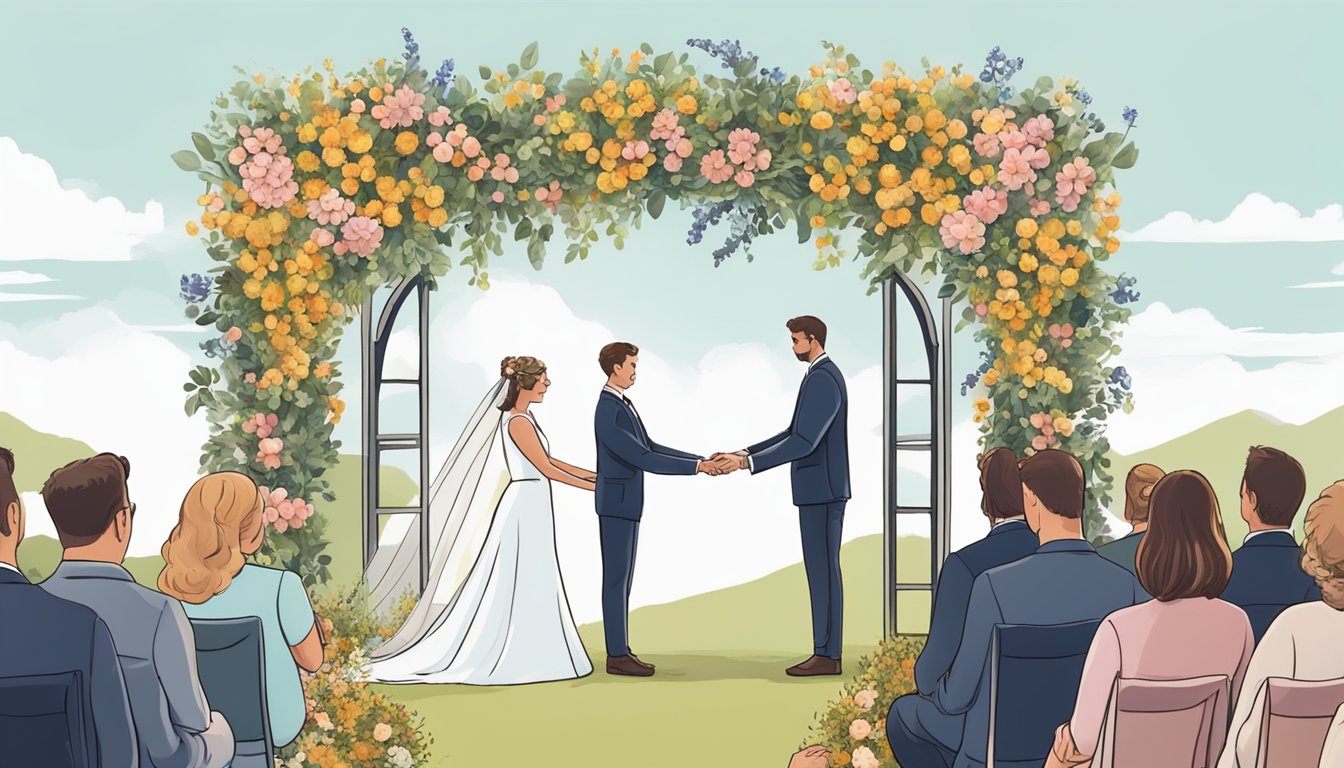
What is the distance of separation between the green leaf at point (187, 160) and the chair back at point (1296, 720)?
4.71 m

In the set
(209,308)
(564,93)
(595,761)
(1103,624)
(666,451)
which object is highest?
(564,93)

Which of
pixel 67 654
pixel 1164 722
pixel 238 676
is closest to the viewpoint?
pixel 67 654

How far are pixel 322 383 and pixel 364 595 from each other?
1.13m

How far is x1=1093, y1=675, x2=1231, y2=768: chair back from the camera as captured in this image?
3.39 meters

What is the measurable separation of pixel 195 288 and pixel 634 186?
2.04m

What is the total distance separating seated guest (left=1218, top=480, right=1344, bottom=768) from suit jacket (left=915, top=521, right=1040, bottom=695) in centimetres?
81

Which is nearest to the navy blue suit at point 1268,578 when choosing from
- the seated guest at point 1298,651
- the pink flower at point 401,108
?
the seated guest at point 1298,651

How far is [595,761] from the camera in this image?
559 cm

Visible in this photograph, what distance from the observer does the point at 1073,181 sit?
5676 millimetres

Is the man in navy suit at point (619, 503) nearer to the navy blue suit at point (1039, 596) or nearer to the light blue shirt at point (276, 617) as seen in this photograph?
the light blue shirt at point (276, 617)

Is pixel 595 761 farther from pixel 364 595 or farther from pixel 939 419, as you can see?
pixel 939 419

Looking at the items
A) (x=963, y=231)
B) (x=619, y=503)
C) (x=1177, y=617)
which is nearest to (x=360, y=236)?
(x=619, y=503)

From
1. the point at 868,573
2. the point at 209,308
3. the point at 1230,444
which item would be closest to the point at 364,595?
the point at 209,308

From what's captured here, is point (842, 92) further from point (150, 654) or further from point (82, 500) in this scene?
point (150, 654)
